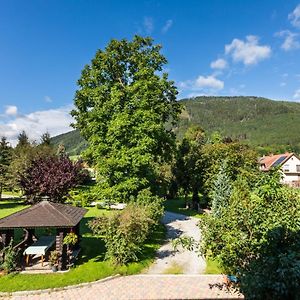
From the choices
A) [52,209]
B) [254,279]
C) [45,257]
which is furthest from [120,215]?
[254,279]

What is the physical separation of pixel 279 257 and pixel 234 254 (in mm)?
1643

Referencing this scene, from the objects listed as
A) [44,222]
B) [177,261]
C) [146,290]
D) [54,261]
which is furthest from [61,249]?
[177,261]

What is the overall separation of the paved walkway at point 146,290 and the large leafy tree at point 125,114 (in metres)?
10.1

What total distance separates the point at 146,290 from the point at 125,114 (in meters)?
15.4

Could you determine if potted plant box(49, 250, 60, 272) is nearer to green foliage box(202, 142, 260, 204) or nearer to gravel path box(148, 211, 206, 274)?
gravel path box(148, 211, 206, 274)

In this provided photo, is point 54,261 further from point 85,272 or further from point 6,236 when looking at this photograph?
point 6,236

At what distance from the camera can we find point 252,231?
7.69m

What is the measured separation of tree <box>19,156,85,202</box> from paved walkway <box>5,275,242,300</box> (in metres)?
10.7

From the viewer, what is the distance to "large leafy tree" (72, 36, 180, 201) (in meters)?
26.5

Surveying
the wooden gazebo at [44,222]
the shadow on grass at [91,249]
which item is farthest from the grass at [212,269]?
the wooden gazebo at [44,222]

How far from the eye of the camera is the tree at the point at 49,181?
24906 millimetres

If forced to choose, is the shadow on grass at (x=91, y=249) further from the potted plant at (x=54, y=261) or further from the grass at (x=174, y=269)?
the grass at (x=174, y=269)

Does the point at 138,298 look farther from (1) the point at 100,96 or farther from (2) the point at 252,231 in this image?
(1) the point at 100,96

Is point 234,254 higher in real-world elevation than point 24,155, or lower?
lower
